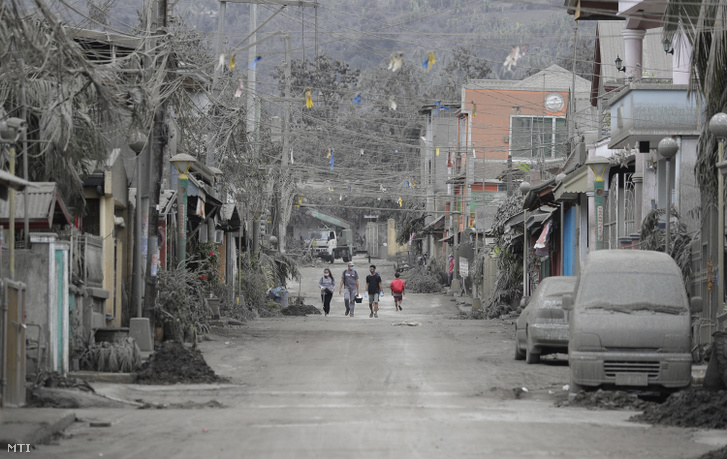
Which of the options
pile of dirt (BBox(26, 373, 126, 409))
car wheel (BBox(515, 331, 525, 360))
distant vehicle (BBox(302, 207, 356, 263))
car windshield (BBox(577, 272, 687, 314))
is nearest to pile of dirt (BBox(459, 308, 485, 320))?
car wheel (BBox(515, 331, 525, 360))

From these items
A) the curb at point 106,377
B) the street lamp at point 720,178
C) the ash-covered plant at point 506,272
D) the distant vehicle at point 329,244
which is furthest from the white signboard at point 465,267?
the curb at point 106,377

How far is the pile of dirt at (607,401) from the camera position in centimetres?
1384

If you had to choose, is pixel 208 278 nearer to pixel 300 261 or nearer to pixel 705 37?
pixel 705 37

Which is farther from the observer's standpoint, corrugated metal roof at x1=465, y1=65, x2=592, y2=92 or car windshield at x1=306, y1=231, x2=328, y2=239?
car windshield at x1=306, y1=231, x2=328, y2=239

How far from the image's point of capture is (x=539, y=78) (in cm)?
6259

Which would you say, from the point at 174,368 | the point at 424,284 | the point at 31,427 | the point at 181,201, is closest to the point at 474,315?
the point at 181,201

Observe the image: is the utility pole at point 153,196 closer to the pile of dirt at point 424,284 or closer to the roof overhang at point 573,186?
the roof overhang at point 573,186

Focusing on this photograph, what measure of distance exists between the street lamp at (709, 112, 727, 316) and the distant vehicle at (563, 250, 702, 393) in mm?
2631

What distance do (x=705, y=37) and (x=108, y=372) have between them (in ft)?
34.1

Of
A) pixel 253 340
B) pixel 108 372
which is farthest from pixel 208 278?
pixel 108 372

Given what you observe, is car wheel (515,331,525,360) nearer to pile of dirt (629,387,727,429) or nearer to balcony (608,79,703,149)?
balcony (608,79,703,149)

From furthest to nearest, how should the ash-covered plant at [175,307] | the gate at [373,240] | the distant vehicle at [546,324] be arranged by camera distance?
the gate at [373,240]
the ash-covered plant at [175,307]
the distant vehicle at [546,324]

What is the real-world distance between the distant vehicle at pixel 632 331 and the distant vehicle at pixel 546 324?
4.06m

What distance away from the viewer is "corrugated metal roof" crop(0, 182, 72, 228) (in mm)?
15328
